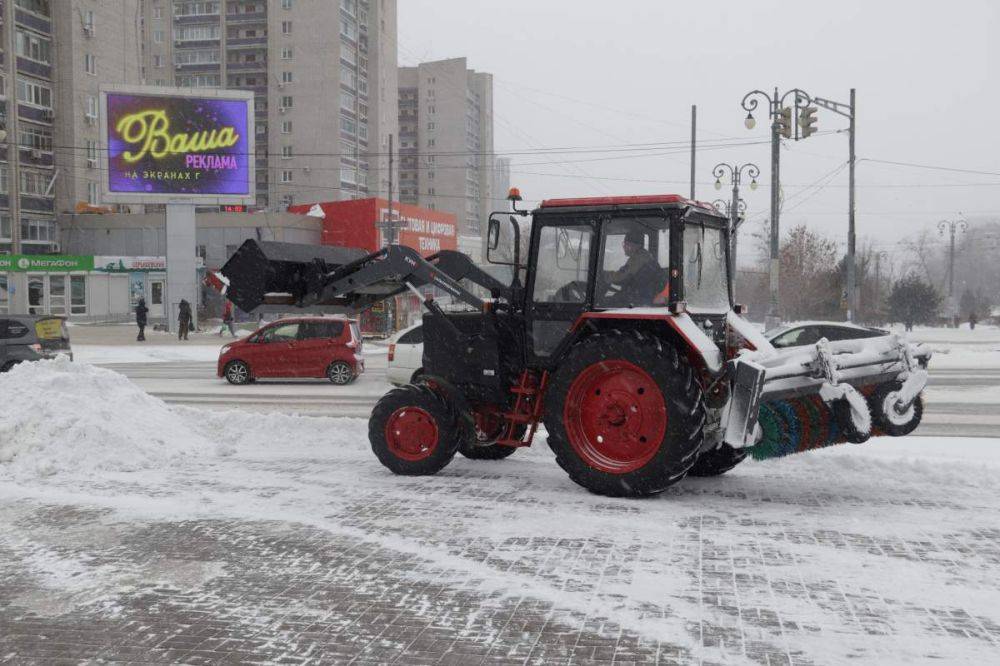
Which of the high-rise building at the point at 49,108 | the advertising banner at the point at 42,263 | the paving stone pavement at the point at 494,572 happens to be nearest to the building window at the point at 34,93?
the high-rise building at the point at 49,108

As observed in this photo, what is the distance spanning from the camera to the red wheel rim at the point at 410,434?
8.43 m

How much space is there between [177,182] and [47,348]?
2270 centimetres

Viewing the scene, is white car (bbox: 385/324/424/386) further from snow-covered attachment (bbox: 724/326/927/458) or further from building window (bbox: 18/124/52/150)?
building window (bbox: 18/124/52/150)

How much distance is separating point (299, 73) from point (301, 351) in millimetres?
68293

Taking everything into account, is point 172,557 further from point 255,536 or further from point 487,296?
point 487,296

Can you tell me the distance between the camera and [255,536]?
21.0ft

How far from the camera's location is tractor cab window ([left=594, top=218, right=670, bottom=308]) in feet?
24.6

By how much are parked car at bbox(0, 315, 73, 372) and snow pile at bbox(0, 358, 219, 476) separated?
8.98 meters

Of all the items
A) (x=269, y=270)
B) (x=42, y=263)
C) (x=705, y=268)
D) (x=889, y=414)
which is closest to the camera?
(x=889, y=414)

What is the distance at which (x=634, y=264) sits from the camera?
761 cm

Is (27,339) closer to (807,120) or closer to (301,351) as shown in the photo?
(301,351)

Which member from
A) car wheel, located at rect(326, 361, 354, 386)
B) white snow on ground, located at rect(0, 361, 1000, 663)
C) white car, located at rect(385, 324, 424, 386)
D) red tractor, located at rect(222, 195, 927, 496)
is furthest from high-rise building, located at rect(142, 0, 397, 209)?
red tractor, located at rect(222, 195, 927, 496)

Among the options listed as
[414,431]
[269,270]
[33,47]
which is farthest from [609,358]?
[33,47]

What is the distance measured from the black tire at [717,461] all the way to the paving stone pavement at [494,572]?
0.22 metres
